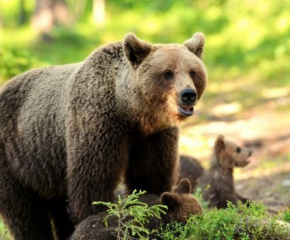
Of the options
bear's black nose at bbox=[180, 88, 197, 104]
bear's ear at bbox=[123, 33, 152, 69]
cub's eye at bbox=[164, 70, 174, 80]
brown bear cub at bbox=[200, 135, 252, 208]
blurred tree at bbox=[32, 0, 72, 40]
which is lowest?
brown bear cub at bbox=[200, 135, 252, 208]

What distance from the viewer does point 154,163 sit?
23.6ft

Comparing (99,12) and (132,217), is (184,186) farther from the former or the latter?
(99,12)

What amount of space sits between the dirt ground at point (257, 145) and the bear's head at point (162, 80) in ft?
11.4

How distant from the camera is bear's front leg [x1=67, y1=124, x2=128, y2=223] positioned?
6.79m

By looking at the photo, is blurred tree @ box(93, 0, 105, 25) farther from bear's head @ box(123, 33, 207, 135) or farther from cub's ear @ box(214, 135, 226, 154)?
bear's head @ box(123, 33, 207, 135)

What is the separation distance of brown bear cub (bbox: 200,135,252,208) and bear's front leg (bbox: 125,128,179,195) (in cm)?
289

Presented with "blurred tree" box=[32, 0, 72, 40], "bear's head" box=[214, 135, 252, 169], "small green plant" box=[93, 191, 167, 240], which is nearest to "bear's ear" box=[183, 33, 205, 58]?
"small green plant" box=[93, 191, 167, 240]

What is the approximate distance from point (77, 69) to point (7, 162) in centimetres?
134

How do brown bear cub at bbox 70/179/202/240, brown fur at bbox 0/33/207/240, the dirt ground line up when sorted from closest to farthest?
brown bear cub at bbox 70/179/202/240
brown fur at bbox 0/33/207/240
the dirt ground

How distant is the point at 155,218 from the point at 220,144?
15.2 feet

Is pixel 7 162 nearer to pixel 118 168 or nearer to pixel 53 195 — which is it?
pixel 53 195

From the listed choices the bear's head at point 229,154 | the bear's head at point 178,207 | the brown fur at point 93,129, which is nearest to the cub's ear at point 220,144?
the bear's head at point 229,154

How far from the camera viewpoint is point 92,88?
703 centimetres

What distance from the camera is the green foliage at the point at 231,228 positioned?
19.4 feet
